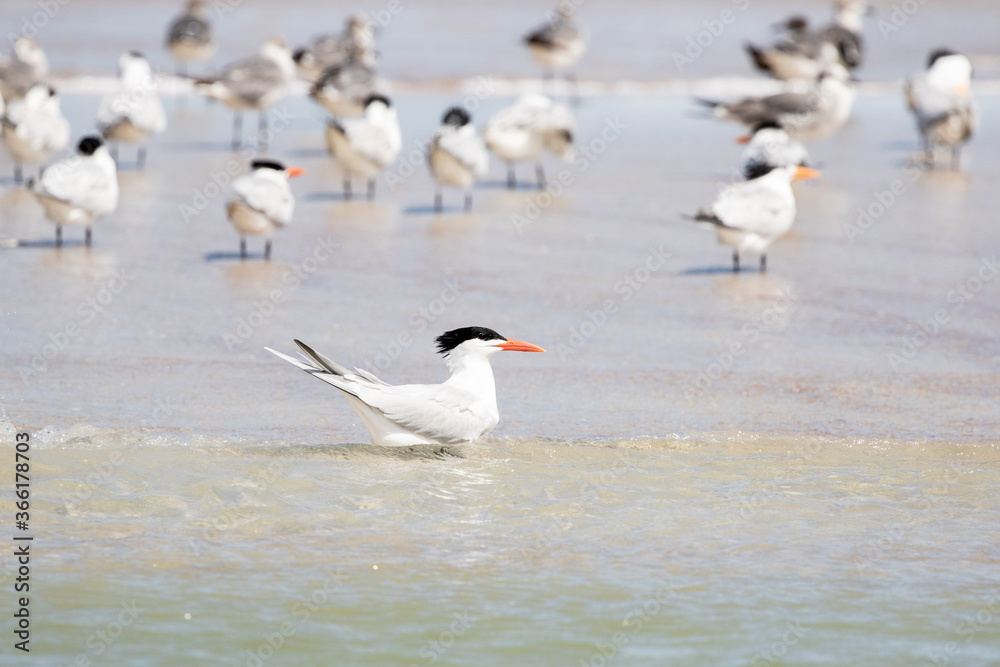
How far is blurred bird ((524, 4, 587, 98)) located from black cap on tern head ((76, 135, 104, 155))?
1063 centimetres

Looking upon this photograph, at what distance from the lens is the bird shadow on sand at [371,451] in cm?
575

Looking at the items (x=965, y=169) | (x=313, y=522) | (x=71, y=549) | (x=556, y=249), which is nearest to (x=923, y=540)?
(x=313, y=522)

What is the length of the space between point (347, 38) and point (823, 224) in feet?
34.4

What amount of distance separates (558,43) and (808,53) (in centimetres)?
370

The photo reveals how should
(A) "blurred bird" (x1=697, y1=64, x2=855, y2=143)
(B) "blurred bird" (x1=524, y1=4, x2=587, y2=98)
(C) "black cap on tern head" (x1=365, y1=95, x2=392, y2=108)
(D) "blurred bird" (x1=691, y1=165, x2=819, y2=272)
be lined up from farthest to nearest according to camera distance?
(B) "blurred bird" (x1=524, y1=4, x2=587, y2=98), (A) "blurred bird" (x1=697, y1=64, x2=855, y2=143), (C) "black cap on tern head" (x1=365, y1=95, x2=392, y2=108), (D) "blurred bird" (x1=691, y1=165, x2=819, y2=272)

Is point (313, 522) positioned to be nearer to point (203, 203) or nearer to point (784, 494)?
point (784, 494)

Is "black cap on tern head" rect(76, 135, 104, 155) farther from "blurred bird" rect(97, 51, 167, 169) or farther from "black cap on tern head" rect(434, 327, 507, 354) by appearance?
"black cap on tern head" rect(434, 327, 507, 354)

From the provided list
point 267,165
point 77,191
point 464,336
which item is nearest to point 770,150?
point 267,165

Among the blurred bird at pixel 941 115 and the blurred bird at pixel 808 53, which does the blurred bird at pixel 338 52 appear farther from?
the blurred bird at pixel 941 115

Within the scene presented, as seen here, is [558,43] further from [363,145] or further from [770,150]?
[770,150]

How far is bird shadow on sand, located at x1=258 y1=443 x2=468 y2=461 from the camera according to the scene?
5750mm

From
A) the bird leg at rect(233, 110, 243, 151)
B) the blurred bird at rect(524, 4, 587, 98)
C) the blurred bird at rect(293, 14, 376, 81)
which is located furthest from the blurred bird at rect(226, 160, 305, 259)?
the blurred bird at rect(524, 4, 587, 98)

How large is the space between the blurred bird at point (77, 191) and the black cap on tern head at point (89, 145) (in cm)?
1

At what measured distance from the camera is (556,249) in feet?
34.0
